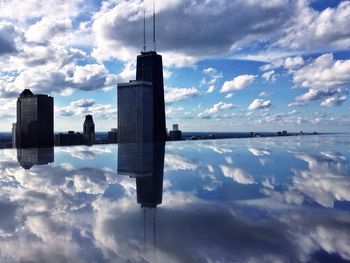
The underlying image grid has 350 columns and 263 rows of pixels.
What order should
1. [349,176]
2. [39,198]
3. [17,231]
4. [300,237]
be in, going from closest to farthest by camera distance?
[300,237] → [17,231] → [39,198] → [349,176]

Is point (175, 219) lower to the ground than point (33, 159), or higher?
lower

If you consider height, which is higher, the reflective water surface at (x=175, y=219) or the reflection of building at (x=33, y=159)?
the reflection of building at (x=33, y=159)

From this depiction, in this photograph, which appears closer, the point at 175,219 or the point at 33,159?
the point at 175,219

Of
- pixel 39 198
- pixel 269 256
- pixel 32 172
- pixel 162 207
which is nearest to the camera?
pixel 269 256

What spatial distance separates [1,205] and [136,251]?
12538 mm

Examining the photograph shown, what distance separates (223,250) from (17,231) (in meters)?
8.91

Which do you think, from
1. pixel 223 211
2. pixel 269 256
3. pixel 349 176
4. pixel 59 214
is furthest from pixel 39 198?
pixel 349 176

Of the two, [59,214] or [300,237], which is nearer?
[300,237]

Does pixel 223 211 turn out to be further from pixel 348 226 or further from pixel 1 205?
pixel 1 205

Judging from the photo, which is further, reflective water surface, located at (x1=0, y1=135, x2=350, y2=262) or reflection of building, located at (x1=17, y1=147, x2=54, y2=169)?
reflection of building, located at (x1=17, y1=147, x2=54, y2=169)

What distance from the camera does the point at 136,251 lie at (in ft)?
40.4

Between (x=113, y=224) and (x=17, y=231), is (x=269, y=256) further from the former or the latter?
(x=17, y=231)

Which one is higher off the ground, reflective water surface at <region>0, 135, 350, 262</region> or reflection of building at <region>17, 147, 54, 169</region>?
reflection of building at <region>17, 147, 54, 169</region>

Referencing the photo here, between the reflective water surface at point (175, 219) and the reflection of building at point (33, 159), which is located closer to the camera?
the reflective water surface at point (175, 219)
